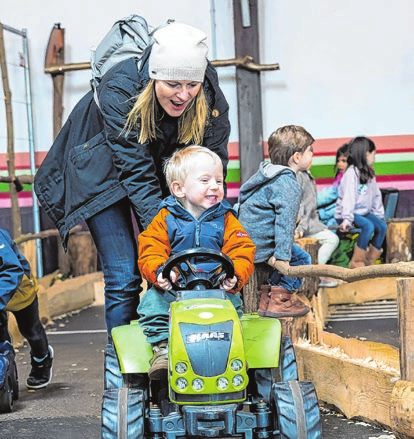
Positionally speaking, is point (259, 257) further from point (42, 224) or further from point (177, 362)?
point (42, 224)

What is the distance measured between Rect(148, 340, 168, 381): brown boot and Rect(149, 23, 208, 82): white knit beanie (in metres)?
0.97

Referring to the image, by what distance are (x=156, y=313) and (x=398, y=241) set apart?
4935 millimetres

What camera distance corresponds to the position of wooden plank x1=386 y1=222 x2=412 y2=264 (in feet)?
25.4

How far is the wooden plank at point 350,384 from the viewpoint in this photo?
3.82 m

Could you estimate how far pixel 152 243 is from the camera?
3229 millimetres

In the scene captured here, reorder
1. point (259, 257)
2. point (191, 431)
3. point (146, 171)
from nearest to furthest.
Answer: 1. point (191, 431)
2. point (146, 171)
3. point (259, 257)

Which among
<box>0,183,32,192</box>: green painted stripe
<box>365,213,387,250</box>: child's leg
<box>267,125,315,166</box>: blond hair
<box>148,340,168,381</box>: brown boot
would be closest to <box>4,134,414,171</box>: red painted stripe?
<box>365,213,387,250</box>: child's leg

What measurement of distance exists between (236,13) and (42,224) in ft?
8.66

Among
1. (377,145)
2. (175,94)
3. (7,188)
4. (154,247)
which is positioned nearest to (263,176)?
(175,94)

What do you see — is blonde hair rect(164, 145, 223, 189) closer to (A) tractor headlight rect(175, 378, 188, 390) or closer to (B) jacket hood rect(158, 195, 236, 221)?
(B) jacket hood rect(158, 195, 236, 221)

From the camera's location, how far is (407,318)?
350 cm

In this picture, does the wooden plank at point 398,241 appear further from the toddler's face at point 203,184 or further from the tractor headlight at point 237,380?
the tractor headlight at point 237,380

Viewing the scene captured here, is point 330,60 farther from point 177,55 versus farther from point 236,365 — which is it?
point 236,365

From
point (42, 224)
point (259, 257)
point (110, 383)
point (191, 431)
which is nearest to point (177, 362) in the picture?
point (191, 431)
